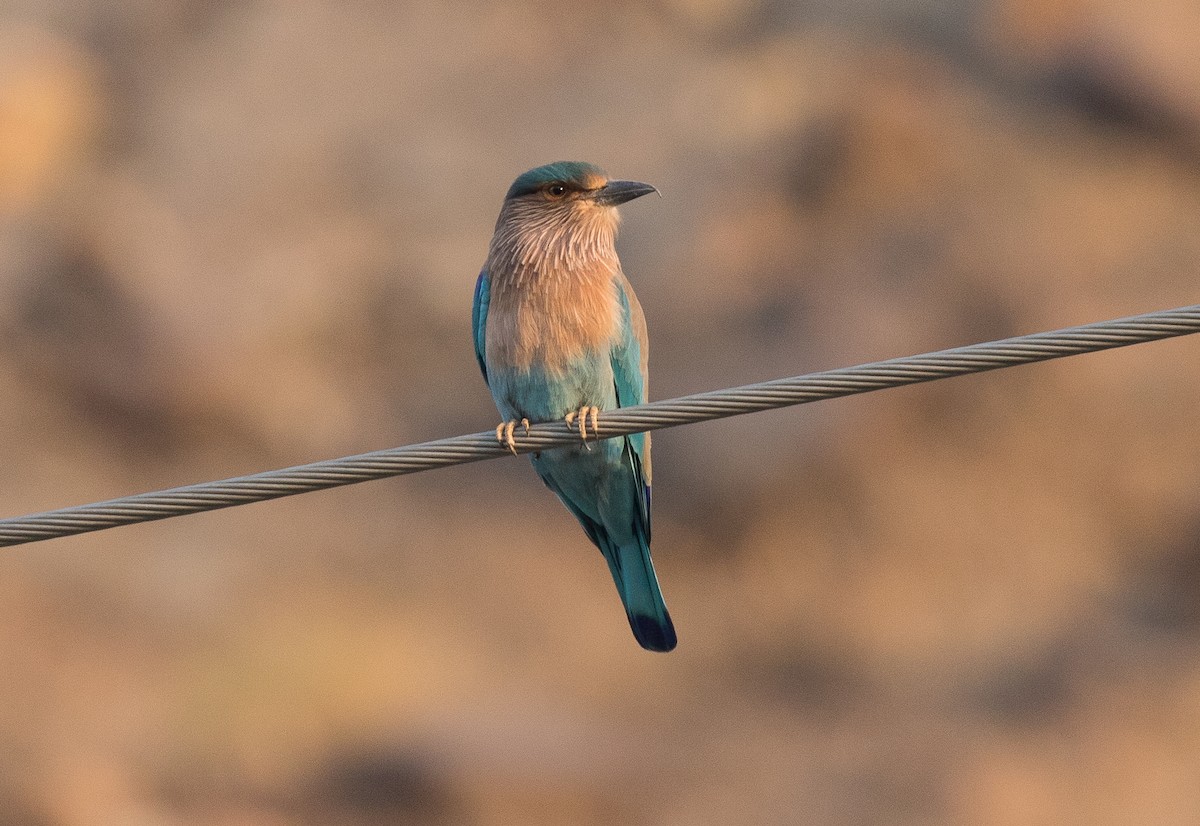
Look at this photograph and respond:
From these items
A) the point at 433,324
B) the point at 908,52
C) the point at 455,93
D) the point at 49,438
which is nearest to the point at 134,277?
the point at 49,438

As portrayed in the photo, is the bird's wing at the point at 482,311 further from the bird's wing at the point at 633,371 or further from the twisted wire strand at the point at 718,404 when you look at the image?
the twisted wire strand at the point at 718,404

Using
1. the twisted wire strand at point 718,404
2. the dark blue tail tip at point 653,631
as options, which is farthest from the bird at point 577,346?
the twisted wire strand at point 718,404

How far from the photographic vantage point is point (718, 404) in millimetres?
3125

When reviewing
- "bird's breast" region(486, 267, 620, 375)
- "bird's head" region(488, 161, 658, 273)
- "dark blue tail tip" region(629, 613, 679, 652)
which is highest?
"bird's head" region(488, 161, 658, 273)

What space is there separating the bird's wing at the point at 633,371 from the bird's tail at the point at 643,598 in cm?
8

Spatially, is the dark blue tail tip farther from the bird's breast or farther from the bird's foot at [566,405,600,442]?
the bird's breast

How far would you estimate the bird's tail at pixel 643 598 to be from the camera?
479cm

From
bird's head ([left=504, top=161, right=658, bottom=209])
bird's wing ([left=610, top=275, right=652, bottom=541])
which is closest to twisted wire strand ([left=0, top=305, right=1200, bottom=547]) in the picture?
bird's wing ([left=610, top=275, right=652, bottom=541])

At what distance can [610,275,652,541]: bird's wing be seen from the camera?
460 cm

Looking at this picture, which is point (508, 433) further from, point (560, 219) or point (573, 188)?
point (573, 188)

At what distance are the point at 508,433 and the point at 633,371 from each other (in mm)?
787

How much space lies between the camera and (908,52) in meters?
15.3

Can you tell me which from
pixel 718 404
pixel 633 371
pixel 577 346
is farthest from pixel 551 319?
pixel 718 404

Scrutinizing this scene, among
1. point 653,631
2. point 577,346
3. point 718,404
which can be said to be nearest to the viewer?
point 718,404
